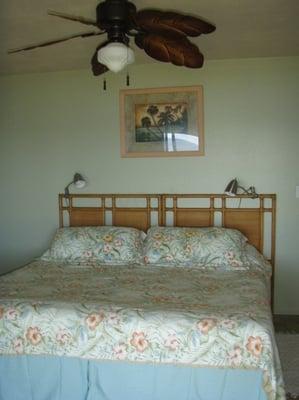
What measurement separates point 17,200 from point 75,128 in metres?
0.91

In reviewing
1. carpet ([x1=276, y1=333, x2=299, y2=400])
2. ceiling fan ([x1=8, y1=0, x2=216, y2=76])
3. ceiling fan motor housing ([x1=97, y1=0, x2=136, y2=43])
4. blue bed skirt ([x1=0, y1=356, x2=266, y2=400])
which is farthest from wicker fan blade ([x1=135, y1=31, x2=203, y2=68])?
carpet ([x1=276, y1=333, x2=299, y2=400])

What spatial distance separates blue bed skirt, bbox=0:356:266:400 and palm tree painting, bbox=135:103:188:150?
6.81 feet

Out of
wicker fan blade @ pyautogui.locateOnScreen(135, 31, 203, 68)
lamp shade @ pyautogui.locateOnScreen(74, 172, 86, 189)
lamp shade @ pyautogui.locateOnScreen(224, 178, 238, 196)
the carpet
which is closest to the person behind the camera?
wicker fan blade @ pyautogui.locateOnScreen(135, 31, 203, 68)

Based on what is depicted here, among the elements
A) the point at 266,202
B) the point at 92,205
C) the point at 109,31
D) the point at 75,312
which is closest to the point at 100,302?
the point at 75,312

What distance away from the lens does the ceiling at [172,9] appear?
229 cm

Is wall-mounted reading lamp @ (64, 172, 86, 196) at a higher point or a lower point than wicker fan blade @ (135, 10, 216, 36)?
lower

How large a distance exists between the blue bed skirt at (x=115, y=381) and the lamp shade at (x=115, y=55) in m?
1.54

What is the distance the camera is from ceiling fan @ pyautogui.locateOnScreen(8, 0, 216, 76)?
186 centimetres

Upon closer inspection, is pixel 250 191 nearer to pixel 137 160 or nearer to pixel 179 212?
pixel 179 212

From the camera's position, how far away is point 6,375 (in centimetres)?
196

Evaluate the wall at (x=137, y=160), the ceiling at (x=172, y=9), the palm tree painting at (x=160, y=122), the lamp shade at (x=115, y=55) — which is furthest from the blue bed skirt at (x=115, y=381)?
the palm tree painting at (x=160, y=122)

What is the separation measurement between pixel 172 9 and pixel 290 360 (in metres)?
2.39

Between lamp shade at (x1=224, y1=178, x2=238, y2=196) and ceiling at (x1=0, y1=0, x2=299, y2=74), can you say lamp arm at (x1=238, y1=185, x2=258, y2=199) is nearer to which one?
lamp shade at (x1=224, y1=178, x2=238, y2=196)

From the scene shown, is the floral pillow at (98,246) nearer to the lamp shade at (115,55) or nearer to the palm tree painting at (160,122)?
the palm tree painting at (160,122)
